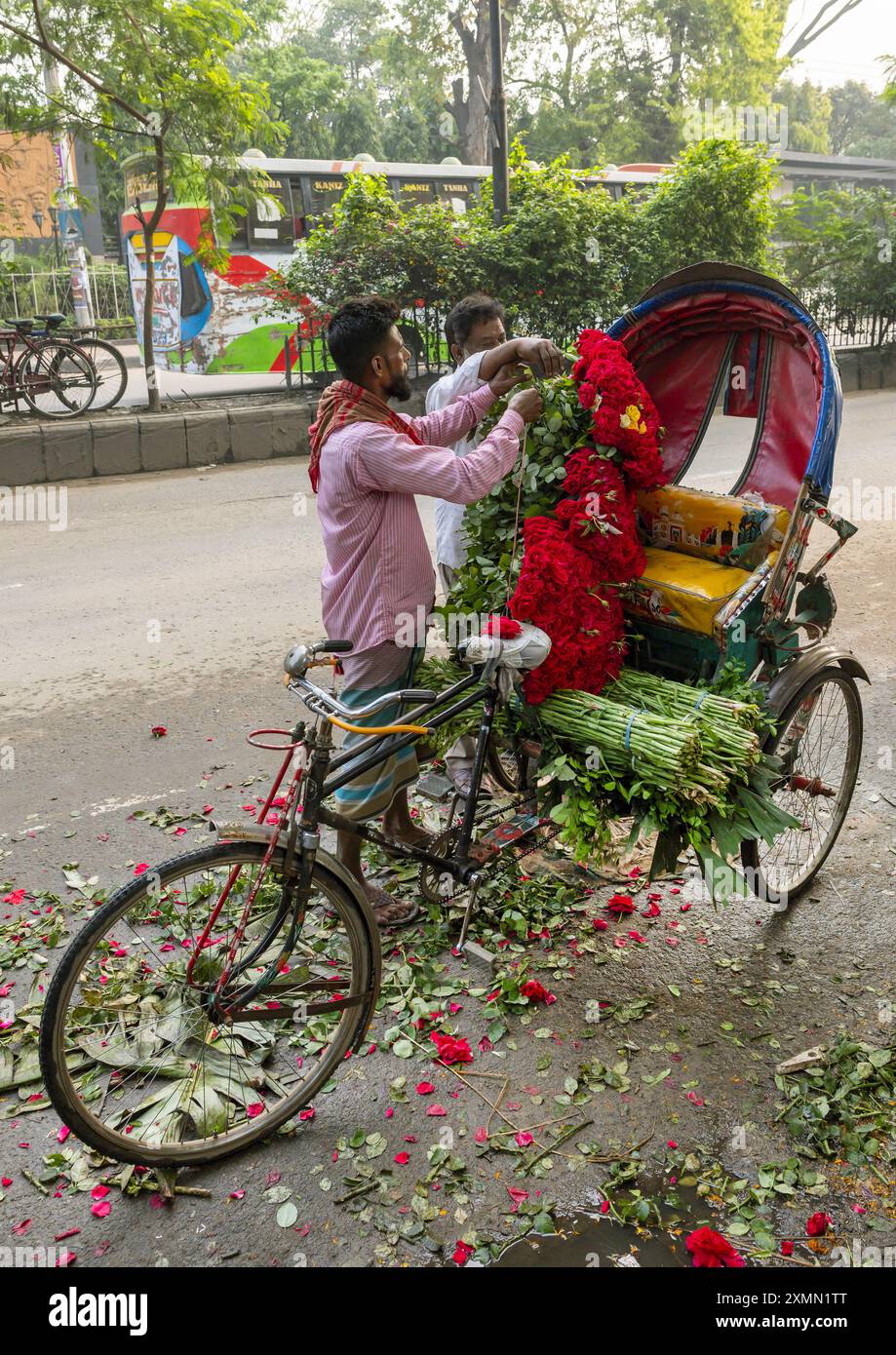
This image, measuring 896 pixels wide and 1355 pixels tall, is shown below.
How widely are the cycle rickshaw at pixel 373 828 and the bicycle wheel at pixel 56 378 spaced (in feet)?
30.4

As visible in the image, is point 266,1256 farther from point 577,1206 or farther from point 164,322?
point 164,322

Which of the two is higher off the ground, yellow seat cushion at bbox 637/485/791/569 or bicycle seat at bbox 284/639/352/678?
yellow seat cushion at bbox 637/485/791/569

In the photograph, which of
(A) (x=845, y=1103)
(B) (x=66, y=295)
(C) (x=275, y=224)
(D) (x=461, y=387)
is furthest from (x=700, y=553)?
(B) (x=66, y=295)

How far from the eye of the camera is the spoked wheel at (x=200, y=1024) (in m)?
2.48

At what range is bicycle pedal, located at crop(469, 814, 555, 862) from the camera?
3.23 metres

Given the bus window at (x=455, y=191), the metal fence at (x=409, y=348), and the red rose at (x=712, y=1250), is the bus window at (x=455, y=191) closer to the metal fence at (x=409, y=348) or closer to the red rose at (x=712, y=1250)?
the metal fence at (x=409, y=348)

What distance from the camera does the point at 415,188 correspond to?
1702cm

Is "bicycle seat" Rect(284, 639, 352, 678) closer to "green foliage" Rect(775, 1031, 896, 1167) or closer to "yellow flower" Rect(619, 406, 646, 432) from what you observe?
"yellow flower" Rect(619, 406, 646, 432)

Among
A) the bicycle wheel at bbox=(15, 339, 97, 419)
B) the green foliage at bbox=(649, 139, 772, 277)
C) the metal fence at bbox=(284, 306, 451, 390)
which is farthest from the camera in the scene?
the green foliage at bbox=(649, 139, 772, 277)

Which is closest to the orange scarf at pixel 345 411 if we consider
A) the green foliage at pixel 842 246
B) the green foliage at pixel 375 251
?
the green foliage at pixel 375 251

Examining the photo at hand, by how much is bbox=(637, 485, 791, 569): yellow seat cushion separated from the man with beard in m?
0.64

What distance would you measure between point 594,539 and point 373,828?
1.13 m
